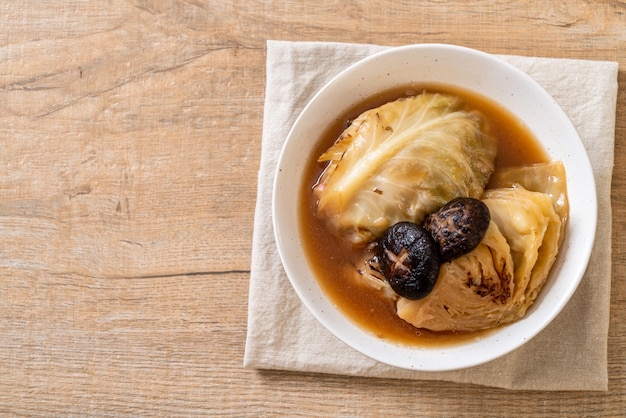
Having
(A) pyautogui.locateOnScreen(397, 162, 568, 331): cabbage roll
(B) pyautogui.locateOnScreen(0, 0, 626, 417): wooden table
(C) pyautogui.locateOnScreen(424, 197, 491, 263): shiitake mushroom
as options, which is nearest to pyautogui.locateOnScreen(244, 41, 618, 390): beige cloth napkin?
(B) pyautogui.locateOnScreen(0, 0, 626, 417): wooden table

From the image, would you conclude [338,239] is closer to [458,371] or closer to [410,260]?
[410,260]

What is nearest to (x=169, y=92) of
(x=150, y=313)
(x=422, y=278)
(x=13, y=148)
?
(x=13, y=148)

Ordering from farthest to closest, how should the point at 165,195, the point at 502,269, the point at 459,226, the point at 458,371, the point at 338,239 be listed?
the point at 165,195
the point at 458,371
the point at 338,239
the point at 502,269
the point at 459,226

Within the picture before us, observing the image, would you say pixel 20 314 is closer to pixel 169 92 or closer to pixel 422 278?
pixel 169 92

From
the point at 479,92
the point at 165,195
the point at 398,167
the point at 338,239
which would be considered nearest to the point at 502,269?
the point at 398,167

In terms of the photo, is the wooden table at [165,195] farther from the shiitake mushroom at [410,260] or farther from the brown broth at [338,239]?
the shiitake mushroom at [410,260]

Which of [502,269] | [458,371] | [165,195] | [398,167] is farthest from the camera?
[165,195]

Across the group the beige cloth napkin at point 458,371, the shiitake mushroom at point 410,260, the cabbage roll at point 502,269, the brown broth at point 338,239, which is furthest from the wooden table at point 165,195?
the shiitake mushroom at point 410,260
